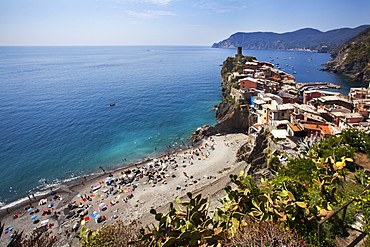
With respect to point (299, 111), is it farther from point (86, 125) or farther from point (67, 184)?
point (86, 125)

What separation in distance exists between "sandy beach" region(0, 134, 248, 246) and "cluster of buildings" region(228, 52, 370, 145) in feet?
23.9

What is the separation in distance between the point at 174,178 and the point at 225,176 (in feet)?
22.1

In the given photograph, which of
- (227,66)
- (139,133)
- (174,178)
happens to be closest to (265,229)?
(174,178)

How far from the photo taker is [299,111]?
97.1 ft

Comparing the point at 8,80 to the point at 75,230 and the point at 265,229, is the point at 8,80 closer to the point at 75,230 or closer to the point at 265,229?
the point at 75,230

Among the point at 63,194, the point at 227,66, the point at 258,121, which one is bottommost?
the point at 63,194

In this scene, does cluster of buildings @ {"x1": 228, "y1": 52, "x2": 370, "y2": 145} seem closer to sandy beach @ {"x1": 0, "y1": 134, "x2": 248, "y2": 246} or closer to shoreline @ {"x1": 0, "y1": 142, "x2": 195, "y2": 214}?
sandy beach @ {"x1": 0, "y1": 134, "x2": 248, "y2": 246}

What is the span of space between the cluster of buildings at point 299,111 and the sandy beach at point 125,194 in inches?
287

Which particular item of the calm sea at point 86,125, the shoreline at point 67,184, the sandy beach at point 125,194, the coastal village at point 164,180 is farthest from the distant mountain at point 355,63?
the shoreline at point 67,184

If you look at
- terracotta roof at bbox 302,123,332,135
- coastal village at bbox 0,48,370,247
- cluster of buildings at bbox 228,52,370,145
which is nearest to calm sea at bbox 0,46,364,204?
coastal village at bbox 0,48,370,247

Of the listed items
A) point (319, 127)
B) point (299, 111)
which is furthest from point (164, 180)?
point (299, 111)

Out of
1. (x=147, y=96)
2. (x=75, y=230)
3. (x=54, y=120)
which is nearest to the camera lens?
(x=75, y=230)

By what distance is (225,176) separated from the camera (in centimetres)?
2620

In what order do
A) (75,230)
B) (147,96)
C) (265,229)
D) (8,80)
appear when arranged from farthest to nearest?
(8,80)
(147,96)
(75,230)
(265,229)
